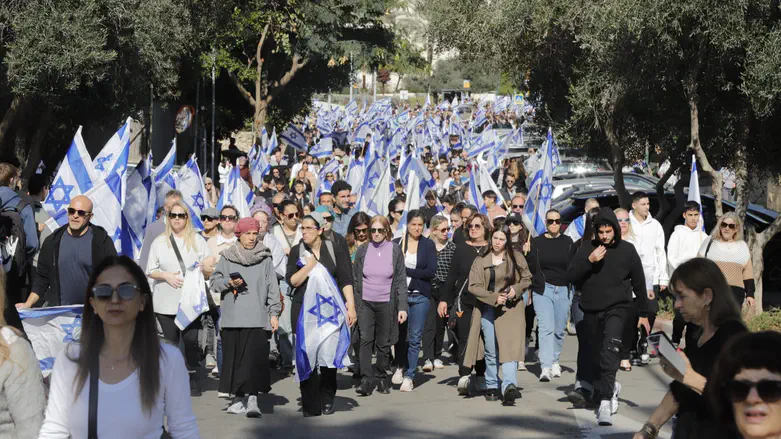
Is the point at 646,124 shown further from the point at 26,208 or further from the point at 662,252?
the point at 26,208

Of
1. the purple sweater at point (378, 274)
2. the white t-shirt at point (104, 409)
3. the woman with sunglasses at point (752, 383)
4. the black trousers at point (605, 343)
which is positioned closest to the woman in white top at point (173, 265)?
the purple sweater at point (378, 274)

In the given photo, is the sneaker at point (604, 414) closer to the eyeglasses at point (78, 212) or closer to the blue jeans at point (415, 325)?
the blue jeans at point (415, 325)

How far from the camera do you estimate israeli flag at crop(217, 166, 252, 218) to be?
14.0 meters

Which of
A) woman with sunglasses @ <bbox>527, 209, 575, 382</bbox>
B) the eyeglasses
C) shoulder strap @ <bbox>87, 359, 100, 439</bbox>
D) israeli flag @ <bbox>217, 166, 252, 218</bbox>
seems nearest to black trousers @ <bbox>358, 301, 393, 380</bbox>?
woman with sunglasses @ <bbox>527, 209, 575, 382</bbox>

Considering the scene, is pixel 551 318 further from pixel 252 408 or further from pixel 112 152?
pixel 112 152

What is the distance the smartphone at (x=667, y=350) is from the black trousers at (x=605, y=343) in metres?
4.60

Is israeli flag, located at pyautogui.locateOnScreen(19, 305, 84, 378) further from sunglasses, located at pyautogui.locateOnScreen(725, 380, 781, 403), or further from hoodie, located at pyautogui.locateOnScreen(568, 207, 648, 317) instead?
sunglasses, located at pyautogui.locateOnScreen(725, 380, 781, 403)

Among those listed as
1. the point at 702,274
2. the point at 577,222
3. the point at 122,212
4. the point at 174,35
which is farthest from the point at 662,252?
the point at 174,35

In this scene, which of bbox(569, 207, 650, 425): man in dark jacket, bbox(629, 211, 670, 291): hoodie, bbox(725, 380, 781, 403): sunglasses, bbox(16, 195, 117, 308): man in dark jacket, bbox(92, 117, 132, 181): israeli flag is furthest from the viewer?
bbox(92, 117, 132, 181): israeli flag

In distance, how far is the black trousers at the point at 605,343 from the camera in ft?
29.1

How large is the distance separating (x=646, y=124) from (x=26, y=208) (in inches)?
431

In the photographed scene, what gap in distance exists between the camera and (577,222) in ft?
44.9

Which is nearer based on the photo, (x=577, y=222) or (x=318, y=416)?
(x=318, y=416)

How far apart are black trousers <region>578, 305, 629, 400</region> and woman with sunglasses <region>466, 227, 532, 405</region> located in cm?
70
